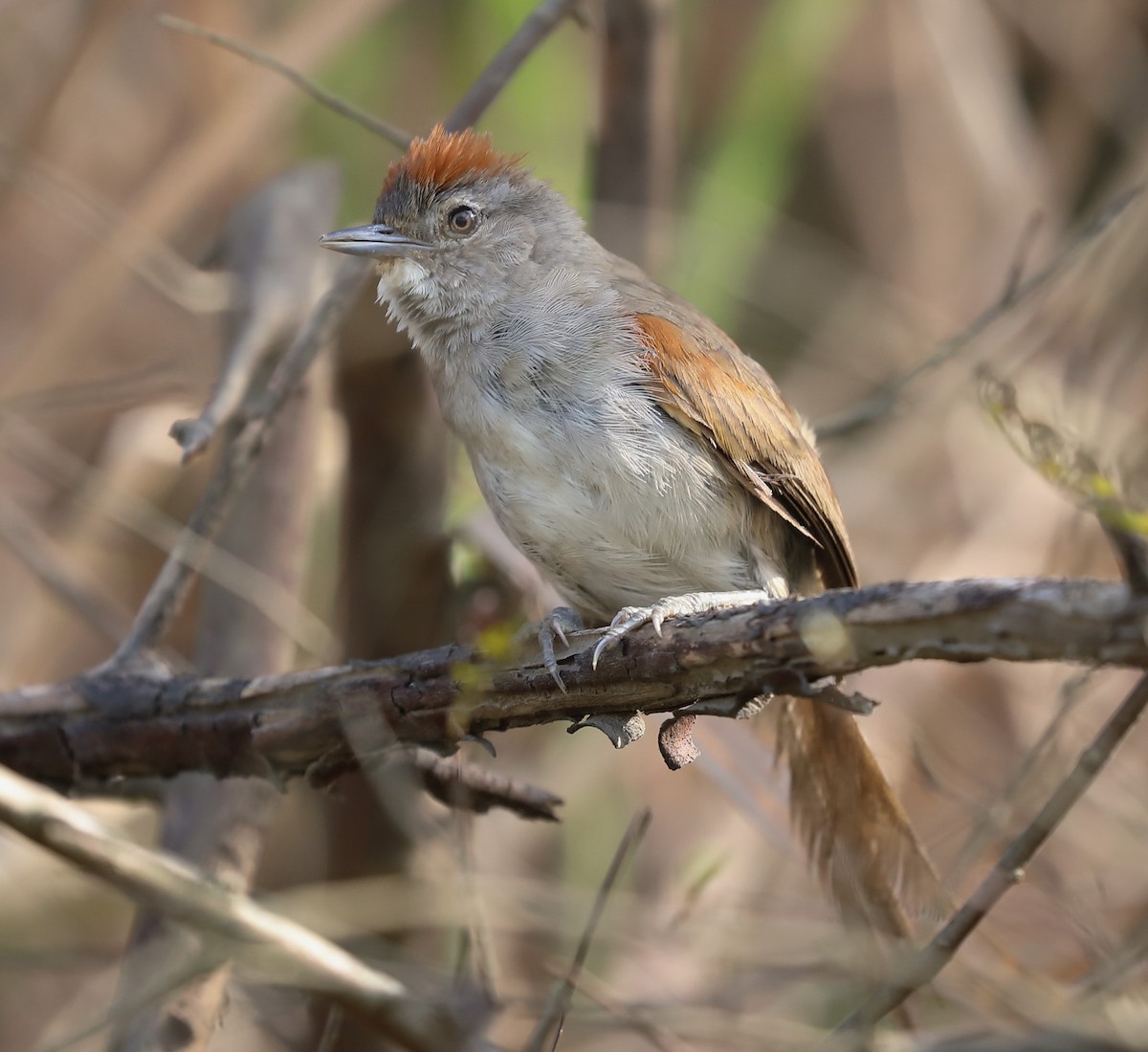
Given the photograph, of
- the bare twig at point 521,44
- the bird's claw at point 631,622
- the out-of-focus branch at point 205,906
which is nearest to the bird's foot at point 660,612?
the bird's claw at point 631,622

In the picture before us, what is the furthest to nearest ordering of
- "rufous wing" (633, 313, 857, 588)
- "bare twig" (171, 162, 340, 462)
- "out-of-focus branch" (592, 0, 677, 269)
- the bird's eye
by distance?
1. "out-of-focus branch" (592, 0, 677, 269)
2. "bare twig" (171, 162, 340, 462)
3. the bird's eye
4. "rufous wing" (633, 313, 857, 588)

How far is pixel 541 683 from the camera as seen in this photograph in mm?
2582

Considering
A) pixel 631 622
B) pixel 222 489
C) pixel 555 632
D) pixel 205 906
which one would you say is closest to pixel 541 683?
pixel 631 622

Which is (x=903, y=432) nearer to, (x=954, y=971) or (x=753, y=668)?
(x=954, y=971)

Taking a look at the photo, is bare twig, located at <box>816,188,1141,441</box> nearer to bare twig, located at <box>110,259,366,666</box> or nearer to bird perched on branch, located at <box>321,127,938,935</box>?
bird perched on branch, located at <box>321,127,938,935</box>

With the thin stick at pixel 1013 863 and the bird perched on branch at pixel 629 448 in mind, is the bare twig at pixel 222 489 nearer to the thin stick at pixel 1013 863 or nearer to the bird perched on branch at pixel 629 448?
the bird perched on branch at pixel 629 448

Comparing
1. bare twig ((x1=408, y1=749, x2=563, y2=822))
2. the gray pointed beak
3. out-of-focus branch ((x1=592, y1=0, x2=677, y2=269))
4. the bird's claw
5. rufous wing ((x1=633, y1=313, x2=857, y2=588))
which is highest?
out-of-focus branch ((x1=592, y1=0, x2=677, y2=269))

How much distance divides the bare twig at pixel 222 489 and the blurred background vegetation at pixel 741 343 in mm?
796

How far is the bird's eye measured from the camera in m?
3.54

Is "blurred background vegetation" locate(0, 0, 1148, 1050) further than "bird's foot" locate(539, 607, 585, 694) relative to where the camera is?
Yes

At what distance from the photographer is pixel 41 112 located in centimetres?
493

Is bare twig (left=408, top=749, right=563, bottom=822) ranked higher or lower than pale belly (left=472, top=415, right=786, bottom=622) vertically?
lower

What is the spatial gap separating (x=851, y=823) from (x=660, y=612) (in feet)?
2.68

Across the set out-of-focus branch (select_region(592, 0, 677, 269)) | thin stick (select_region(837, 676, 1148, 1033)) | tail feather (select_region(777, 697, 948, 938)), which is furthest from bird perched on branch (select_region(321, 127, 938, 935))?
out-of-focus branch (select_region(592, 0, 677, 269))
